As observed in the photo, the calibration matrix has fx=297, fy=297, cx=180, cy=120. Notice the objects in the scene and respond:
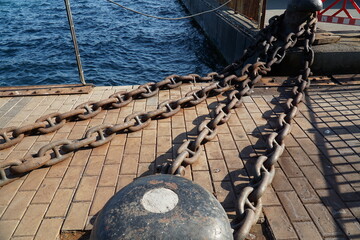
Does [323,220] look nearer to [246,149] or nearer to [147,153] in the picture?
[246,149]

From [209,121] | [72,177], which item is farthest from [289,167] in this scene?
[72,177]

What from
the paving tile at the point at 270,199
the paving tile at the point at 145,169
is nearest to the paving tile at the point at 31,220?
the paving tile at the point at 145,169

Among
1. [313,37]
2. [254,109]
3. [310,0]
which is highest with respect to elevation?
[310,0]

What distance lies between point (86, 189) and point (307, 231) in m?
2.06

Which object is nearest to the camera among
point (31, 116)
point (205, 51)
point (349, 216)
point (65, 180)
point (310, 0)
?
point (349, 216)

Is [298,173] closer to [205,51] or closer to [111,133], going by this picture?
[111,133]

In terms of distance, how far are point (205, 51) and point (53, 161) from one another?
948 centimetres

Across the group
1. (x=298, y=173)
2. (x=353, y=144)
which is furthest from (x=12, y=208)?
(x=353, y=144)

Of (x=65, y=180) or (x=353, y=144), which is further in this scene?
(x=353, y=144)

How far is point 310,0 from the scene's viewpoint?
5.22 meters

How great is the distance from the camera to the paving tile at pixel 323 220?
96.7 inches

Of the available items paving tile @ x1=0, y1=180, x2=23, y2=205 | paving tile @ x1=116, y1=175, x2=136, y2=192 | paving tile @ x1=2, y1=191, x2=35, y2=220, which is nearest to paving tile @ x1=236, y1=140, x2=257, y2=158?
paving tile @ x1=116, y1=175, x2=136, y2=192

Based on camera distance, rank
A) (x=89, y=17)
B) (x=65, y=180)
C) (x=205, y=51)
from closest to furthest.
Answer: (x=65, y=180) < (x=205, y=51) < (x=89, y=17)

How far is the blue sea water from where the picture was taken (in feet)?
31.3
